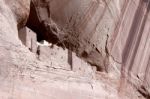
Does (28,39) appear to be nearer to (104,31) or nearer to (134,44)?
(104,31)

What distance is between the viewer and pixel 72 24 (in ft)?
16.6

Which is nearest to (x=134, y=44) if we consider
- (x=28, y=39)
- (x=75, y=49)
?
(x=75, y=49)

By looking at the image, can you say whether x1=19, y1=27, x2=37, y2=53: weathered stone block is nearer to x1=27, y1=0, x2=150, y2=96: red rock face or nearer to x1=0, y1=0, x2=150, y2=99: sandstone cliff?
x1=0, y1=0, x2=150, y2=99: sandstone cliff

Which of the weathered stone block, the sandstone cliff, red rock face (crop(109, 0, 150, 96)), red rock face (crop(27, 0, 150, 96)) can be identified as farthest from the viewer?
red rock face (crop(109, 0, 150, 96))

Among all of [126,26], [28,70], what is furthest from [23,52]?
[126,26]

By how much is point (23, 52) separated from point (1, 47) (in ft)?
0.80

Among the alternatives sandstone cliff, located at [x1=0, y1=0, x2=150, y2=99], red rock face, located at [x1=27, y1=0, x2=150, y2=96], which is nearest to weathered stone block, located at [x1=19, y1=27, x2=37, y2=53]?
sandstone cliff, located at [x1=0, y1=0, x2=150, y2=99]

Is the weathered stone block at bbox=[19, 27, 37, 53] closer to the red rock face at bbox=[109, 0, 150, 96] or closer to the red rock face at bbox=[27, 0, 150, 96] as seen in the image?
the red rock face at bbox=[27, 0, 150, 96]

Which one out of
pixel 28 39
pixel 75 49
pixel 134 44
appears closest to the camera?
pixel 28 39

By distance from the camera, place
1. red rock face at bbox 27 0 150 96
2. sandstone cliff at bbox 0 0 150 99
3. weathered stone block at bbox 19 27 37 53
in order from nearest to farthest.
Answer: sandstone cliff at bbox 0 0 150 99 < weathered stone block at bbox 19 27 37 53 < red rock face at bbox 27 0 150 96

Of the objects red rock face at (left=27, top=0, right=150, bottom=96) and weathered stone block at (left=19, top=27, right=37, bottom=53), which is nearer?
weathered stone block at (left=19, top=27, right=37, bottom=53)

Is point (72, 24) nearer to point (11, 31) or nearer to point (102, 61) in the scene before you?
point (102, 61)

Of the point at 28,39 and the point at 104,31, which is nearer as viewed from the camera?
the point at 28,39

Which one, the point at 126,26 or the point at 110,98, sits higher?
the point at 126,26
